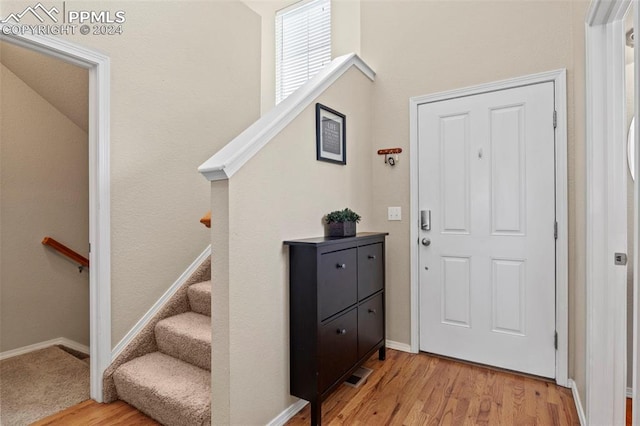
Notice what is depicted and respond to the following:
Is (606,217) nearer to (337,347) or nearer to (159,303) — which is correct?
(337,347)

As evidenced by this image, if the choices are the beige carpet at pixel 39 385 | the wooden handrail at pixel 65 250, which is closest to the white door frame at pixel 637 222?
the beige carpet at pixel 39 385

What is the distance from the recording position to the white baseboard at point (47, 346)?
2621mm

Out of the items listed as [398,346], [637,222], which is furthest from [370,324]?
[637,222]

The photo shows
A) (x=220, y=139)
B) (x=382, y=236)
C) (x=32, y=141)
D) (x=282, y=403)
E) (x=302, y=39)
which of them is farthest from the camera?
(x=302, y=39)

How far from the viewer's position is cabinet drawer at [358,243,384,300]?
86.4 inches

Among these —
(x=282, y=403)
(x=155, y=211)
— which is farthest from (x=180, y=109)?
(x=282, y=403)

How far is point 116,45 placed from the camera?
213 centimetres

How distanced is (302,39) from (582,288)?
3572mm

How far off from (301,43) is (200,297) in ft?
9.99

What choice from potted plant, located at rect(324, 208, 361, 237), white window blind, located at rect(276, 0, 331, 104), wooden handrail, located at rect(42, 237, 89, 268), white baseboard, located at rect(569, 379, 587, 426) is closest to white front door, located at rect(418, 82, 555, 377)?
white baseboard, located at rect(569, 379, 587, 426)

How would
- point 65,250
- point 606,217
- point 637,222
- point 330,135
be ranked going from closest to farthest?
point 637,222
point 606,217
point 330,135
point 65,250

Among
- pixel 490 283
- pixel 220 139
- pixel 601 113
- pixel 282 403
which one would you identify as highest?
pixel 220 139

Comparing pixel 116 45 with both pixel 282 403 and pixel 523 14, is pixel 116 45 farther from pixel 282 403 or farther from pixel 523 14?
pixel 523 14

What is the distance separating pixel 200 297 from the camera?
240 centimetres
